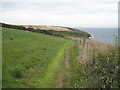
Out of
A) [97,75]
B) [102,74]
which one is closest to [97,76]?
[97,75]

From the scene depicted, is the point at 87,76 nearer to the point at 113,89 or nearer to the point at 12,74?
the point at 113,89

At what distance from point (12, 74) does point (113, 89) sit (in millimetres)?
4733

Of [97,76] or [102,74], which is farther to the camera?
[102,74]

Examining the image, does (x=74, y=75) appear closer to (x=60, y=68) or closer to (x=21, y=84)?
(x=60, y=68)

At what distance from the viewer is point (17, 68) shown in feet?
32.0

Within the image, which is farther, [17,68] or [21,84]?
[17,68]

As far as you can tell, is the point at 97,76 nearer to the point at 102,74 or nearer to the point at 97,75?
the point at 97,75

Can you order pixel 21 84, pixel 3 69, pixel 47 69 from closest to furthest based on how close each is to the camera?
pixel 21 84, pixel 3 69, pixel 47 69

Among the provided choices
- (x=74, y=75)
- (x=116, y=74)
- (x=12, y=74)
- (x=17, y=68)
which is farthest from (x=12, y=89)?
(x=116, y=74)

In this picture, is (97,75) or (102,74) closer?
(97,75)

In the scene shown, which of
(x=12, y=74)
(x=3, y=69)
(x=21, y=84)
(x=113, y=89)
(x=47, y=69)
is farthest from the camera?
(x=47, y=69)

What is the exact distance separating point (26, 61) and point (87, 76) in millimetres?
4723

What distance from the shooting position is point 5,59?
12047 millimetres

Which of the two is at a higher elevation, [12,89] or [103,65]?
[103,65]
